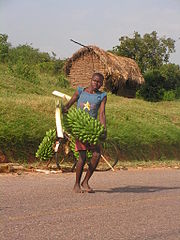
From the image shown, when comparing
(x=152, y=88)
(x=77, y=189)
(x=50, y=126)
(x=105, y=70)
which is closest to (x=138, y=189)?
(x=77, y=189)

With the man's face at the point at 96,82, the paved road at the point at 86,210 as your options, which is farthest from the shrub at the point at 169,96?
the man's face at the point at 96,82

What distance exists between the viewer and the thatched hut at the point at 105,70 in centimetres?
2831

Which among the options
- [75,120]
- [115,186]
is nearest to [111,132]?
[115,186]

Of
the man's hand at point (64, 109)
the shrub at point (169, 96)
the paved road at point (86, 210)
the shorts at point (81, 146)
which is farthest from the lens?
the shrub at point (169, 96)

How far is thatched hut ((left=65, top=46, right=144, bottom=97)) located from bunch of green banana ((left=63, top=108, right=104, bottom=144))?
65.8ft

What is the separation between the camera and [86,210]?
6637 millimetres

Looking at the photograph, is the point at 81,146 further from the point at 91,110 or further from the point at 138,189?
the point at 138,189

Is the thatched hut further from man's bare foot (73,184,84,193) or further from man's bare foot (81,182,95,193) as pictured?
Result: man's bare foot (73,184,84,193)

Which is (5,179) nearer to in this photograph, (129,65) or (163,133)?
(163,133)

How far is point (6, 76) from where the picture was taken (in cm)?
2234

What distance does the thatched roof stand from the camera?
28.1 meters

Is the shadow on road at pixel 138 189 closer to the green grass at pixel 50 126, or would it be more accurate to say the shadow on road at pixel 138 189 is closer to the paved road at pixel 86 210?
the paved road at pixel 86 210

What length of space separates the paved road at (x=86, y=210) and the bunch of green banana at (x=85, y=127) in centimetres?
84

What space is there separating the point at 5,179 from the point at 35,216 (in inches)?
139
